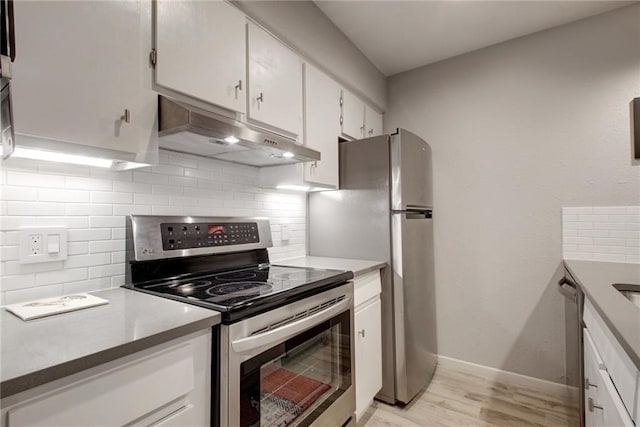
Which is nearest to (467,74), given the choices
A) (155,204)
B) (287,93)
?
(287,93)

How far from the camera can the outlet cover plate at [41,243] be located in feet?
3.43

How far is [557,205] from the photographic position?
2180mm

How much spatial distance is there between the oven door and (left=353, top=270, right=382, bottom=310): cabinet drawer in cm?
12

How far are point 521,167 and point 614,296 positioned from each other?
144 centimetres

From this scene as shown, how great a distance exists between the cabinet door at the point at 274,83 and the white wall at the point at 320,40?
0.07 m

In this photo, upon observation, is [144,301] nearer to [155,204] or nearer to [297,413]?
[155,204]

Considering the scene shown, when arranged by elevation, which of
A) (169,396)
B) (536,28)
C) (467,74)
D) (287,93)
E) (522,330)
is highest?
(536,28)

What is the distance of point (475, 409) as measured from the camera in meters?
1.99

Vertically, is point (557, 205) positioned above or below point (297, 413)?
above

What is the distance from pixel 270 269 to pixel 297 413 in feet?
2.39

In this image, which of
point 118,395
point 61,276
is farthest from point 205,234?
point 118,395

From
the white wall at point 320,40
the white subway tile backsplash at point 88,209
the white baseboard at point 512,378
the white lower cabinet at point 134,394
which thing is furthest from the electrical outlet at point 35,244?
the white baseboard at point 512,378

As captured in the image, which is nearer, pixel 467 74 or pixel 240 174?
pixel 240 174

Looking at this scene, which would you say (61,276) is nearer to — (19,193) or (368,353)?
(19,193)
